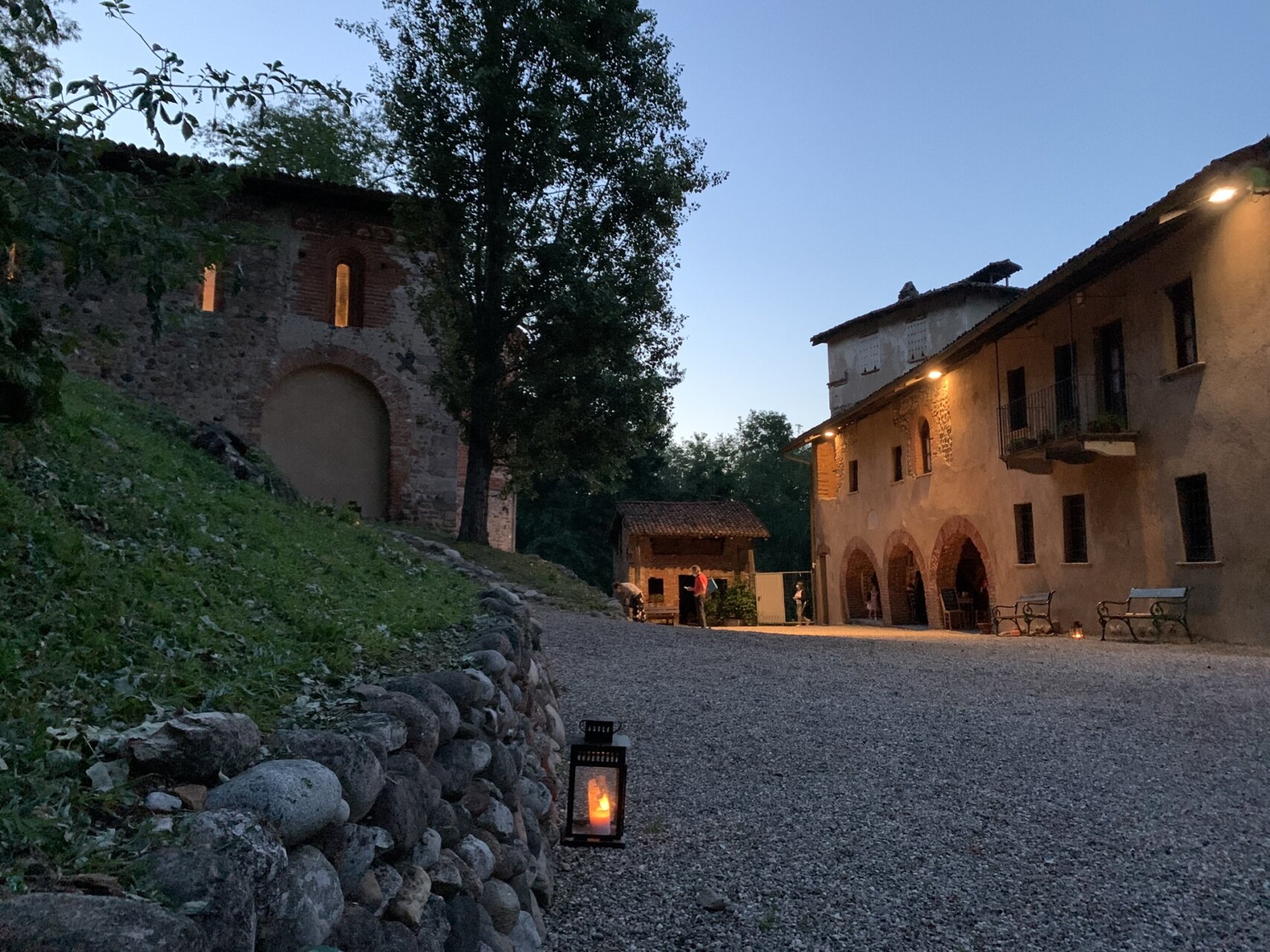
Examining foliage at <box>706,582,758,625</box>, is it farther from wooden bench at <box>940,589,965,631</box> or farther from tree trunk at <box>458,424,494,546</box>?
tree trunk at <box>458,424,494,546</box>

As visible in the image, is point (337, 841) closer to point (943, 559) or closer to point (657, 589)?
point (943, 559)

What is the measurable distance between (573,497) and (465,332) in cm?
2218

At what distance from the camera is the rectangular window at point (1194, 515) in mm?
11641

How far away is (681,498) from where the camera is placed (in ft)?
126

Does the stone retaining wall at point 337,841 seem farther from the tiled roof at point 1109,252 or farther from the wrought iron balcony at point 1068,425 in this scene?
the wrought iron balcony at point 1068,425

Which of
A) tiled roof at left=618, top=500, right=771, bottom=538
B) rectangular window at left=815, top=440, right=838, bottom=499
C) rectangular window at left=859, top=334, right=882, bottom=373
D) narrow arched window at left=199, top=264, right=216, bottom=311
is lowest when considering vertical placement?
tiled roof at left=618, top=500, right=771, bottom=538

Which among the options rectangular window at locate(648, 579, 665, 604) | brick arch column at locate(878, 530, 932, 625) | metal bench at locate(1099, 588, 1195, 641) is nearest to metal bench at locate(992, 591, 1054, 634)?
metal bench at locate(1099, 588, 1195, 641)

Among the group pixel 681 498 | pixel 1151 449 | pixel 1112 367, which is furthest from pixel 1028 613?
pixel 681 498

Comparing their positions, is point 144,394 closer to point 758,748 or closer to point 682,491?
point 758,748

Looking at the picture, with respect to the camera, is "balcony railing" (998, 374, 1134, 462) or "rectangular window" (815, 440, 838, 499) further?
"rectangular window" (815, 440, 838, 499)

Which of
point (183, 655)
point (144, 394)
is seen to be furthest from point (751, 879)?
point (144, 394)

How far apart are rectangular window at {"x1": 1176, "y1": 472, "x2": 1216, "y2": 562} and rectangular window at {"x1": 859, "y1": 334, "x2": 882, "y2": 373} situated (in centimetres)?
1395

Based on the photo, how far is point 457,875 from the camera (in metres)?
2.59

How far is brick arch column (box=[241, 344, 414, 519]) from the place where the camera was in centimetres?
1532
